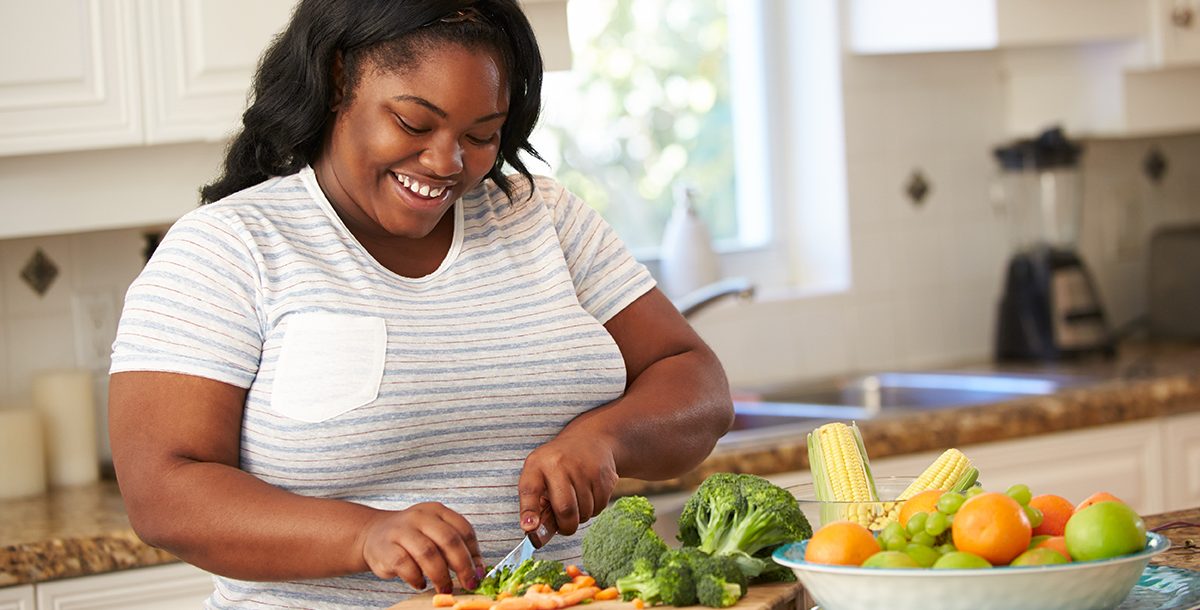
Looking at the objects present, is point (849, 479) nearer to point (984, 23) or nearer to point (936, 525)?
point (936, 525)

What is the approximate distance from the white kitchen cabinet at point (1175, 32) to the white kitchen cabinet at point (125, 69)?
1.82m

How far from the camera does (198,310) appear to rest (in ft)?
4.53

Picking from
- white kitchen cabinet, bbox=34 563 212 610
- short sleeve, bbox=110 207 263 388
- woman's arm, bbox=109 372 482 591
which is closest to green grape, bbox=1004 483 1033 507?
woman's arm, bbox=109 372 482 591

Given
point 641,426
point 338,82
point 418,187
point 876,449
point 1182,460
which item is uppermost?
point 338,82

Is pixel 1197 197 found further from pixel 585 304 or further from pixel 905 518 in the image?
pixel 905 518

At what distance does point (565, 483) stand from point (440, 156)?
326mm

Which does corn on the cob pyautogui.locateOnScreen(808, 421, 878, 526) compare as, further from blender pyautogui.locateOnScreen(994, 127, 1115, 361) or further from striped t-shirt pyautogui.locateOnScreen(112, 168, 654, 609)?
blender pyautogui.locateOnScreen(994, 127, 1115, 361)

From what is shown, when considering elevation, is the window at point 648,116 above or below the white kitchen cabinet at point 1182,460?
above

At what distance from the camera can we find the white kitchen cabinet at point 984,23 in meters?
2.97

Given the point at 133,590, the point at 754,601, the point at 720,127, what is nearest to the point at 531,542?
the point at 754,601

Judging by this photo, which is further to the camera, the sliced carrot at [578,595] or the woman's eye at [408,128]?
the woman's eye at [408,128]

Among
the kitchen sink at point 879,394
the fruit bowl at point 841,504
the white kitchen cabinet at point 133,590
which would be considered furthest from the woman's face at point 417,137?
the kitchen sink at point 879,394

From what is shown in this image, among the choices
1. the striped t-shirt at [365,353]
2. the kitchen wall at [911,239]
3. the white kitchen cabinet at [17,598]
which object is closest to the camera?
the striped t-shirt at [365,353]

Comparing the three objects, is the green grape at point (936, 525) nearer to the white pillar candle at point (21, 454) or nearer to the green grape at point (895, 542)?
the green grape at point (895, 542)
